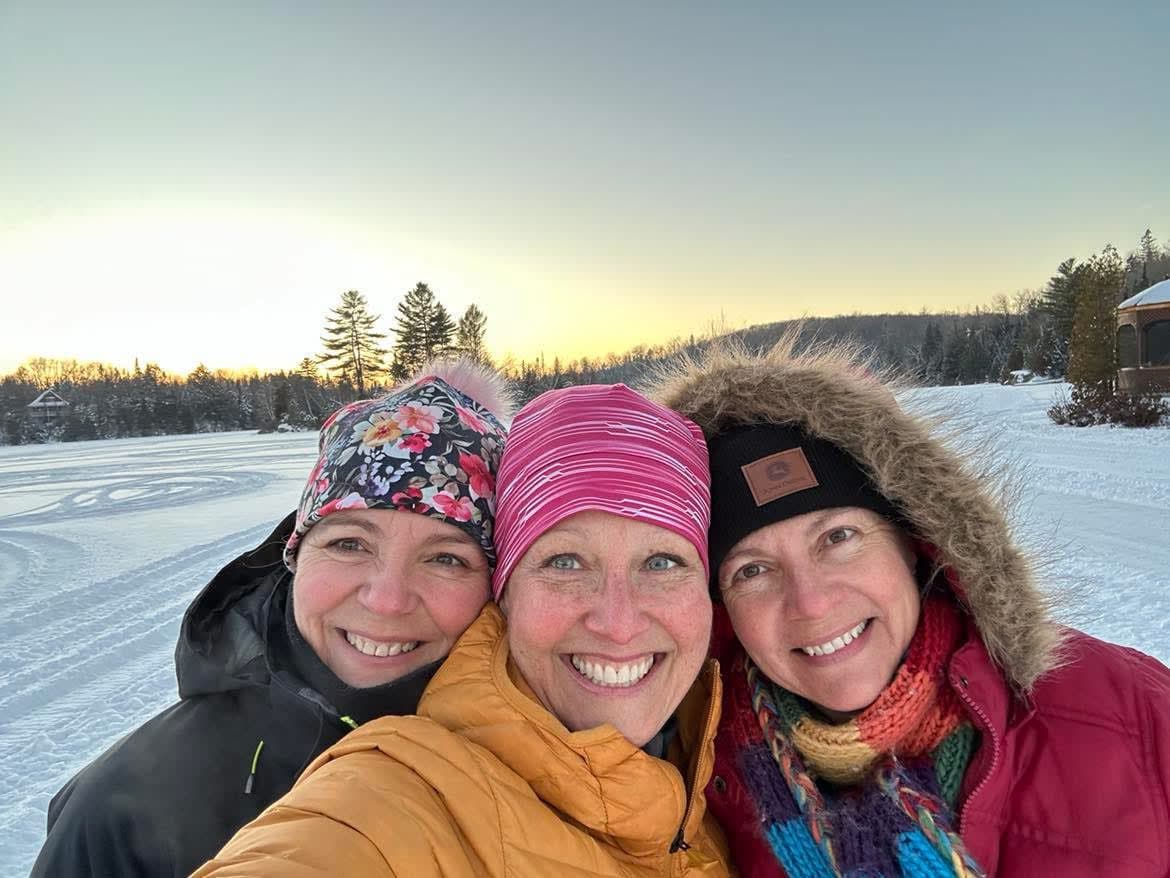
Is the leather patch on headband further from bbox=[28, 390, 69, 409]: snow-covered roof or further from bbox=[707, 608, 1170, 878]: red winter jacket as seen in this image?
bbox=[28, 390, 69, 409]: snow-covered roof

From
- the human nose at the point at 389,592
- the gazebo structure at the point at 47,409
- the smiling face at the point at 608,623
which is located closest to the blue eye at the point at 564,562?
the smiling face at the point at 608,623

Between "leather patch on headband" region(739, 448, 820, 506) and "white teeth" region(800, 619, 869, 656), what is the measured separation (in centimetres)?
44

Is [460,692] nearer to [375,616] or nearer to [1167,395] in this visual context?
A: [375,616]

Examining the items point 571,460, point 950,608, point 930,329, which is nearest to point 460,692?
point 571,460

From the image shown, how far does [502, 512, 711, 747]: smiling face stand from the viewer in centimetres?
168

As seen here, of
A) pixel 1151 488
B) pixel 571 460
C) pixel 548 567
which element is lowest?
pixel 1151 488

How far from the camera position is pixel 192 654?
6.29ft

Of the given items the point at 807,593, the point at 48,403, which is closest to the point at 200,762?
the point at 807,593

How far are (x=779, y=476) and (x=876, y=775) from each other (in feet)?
2.92

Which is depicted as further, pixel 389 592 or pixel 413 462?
pixel 413 462

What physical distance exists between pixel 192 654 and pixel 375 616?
564 mm

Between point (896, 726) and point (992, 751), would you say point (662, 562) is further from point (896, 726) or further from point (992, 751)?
point (992, 751)

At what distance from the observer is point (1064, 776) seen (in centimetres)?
170

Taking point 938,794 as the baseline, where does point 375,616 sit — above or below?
above
